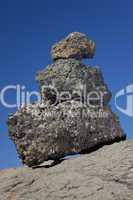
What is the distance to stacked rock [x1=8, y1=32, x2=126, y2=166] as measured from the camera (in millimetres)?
15844

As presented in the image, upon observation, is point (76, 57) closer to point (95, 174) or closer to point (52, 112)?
point (52, 112)

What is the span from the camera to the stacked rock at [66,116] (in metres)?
15.8

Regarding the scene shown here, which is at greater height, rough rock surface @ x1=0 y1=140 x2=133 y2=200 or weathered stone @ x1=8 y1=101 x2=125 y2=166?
weathered stone @ x1=8 y1=101 x2=125 y2=166

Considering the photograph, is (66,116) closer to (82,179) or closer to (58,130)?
(58,130)

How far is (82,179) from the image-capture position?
14203mm

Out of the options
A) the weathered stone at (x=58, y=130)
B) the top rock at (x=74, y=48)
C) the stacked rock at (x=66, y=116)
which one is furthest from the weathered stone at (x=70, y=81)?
the weathered stone at (x=58, y=130)

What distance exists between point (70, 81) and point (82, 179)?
429 cm

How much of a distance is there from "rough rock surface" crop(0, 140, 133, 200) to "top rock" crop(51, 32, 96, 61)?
13.9 feet

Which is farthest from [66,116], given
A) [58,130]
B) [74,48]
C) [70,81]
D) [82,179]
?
[74,48]

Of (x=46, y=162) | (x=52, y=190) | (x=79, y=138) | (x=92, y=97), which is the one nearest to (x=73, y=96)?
(x=92, y=97)

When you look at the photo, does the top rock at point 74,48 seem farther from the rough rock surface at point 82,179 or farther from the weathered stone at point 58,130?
the rough rock surface at point 82,179

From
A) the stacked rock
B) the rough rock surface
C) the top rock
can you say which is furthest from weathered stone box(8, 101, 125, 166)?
the top rock

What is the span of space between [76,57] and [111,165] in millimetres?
5157

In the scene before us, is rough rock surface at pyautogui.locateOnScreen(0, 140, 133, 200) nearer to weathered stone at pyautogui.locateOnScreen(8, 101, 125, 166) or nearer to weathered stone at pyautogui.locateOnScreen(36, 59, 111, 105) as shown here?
weathered stone at pyautogui.locateOnScreen(8, 101, 125, 166)
